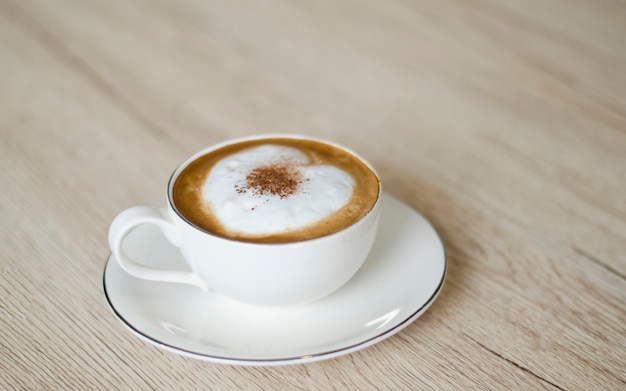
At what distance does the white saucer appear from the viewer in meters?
0.63

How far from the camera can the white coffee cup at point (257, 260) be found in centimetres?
63

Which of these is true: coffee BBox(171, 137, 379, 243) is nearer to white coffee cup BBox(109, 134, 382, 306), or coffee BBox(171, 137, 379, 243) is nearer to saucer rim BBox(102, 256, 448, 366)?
white coffee cup BBox(109, 134, 382, 306)

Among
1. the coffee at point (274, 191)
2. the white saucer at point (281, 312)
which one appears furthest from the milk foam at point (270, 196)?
the white saucer at point (281, 312)

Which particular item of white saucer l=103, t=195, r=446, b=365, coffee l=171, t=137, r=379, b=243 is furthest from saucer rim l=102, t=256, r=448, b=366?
coffee l=171, t=137, r=379, b=243

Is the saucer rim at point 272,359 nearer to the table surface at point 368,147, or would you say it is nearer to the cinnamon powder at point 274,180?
the table surface at point 368,147

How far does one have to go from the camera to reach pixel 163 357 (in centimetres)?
67

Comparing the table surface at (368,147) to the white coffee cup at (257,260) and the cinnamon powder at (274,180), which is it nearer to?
the white coffee cup at (257,260)

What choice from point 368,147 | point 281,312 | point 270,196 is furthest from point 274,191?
point 368,147

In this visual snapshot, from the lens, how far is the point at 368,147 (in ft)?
3.67

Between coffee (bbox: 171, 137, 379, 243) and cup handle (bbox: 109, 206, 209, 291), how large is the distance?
2 centimetres

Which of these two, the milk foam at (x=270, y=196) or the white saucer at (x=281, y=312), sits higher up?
the milk foam at (x=270, y=196)

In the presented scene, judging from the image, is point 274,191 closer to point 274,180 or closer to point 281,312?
point 274,180

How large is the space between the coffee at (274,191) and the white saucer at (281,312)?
0.33ft

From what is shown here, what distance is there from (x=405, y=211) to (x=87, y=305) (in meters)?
0.42
